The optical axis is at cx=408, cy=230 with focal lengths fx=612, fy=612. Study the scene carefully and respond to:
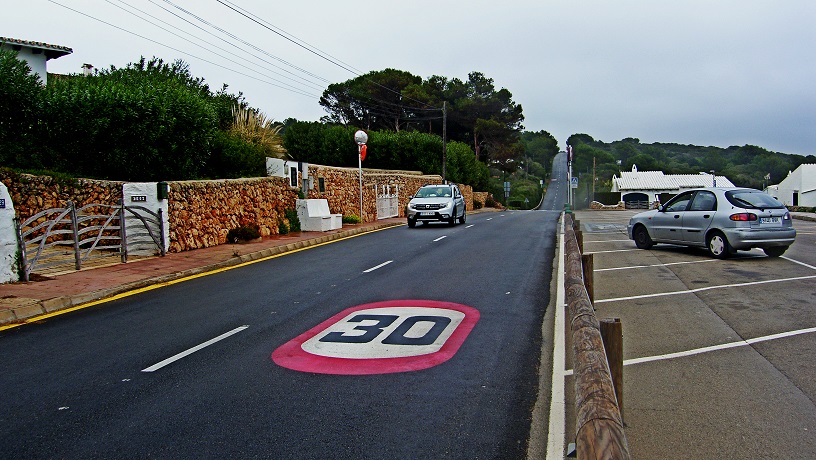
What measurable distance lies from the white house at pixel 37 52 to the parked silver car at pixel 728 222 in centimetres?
2426

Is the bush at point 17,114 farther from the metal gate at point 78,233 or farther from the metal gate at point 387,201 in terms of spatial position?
the metal gate at point 387,201

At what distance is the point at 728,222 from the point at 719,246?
26.3 inches

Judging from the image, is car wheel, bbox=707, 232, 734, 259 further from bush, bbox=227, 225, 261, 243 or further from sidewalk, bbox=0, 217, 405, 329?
bush, bbox=227, 225, 261, 243

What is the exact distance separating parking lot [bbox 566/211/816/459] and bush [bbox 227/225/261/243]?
10353 mm

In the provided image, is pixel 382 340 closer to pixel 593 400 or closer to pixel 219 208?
pixel 593 400

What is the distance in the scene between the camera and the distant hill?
111812mm

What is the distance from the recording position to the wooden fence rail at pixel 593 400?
9.05ft

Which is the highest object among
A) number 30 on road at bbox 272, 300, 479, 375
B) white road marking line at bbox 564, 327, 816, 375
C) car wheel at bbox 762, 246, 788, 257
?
car wheel at bbox 762, 246, 788, 257

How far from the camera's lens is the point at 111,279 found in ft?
36.7

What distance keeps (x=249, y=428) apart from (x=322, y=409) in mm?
628

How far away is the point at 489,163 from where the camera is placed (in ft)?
240

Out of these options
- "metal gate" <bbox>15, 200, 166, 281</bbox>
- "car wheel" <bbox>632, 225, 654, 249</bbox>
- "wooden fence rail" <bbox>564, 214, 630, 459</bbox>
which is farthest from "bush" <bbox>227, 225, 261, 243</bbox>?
"wooden fence rail" <bbox>564, 214, 630, 459</bbox>

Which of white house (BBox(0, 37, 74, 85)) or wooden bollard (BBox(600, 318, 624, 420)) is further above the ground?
white house (BBox(0, 37, 74, 85))

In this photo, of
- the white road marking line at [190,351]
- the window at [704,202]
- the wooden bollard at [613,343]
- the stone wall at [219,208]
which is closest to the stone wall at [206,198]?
the stone wall at [219,208]
